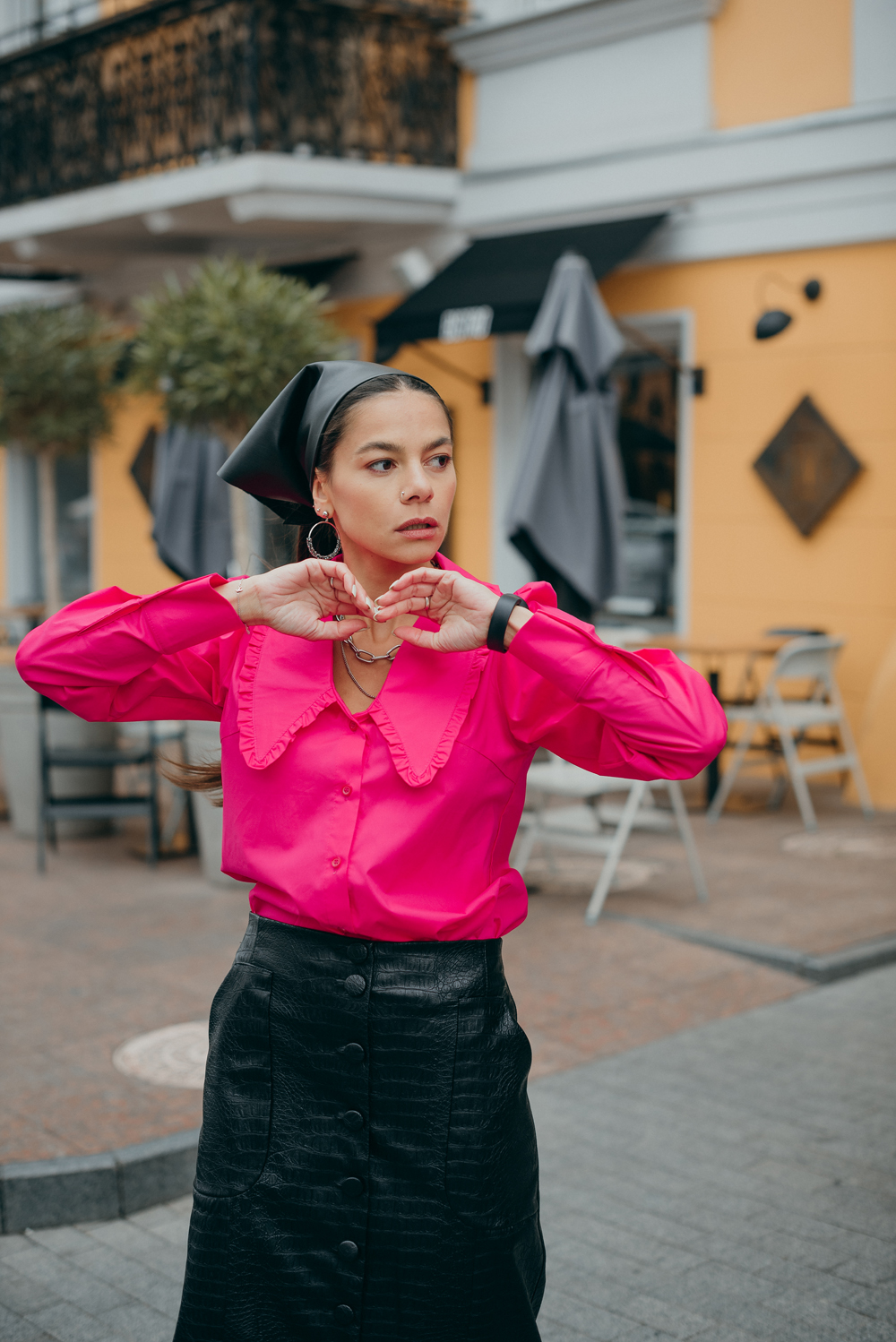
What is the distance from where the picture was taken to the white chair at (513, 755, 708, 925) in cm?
662

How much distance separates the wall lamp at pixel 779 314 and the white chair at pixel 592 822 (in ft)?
13.6

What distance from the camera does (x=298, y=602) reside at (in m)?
2.09

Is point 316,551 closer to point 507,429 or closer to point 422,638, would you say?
point 422,638

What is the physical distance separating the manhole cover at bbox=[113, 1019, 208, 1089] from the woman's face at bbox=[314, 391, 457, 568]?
298 centimetres

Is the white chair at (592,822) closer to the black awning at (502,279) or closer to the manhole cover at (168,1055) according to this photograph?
the manhole cover at (168,1055)

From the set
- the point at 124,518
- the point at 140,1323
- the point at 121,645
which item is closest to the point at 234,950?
the point at 140,1323

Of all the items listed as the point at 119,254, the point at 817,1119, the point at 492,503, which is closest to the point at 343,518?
the point at 817,1119

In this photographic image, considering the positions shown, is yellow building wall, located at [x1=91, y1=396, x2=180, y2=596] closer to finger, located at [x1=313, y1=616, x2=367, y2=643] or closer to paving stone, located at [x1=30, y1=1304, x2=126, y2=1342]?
paving stone, located at [x1=30, y1=1304, x2=126, y2=1342]

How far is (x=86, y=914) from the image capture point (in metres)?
6.75

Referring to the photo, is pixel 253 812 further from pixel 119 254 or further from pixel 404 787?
pixel 119 254

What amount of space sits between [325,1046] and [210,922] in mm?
4586

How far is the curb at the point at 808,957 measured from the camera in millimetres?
5879

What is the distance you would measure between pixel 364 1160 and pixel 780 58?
31.4ft

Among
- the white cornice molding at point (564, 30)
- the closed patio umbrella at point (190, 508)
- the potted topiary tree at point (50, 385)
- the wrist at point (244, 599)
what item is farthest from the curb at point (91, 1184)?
the white cornice molding at point (564, 30)
